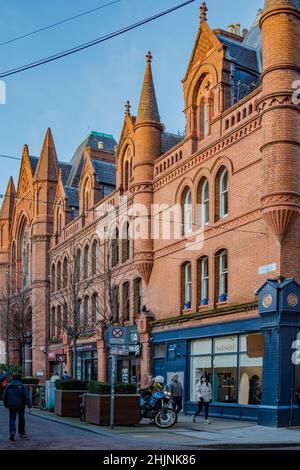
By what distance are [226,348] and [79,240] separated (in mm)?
19059

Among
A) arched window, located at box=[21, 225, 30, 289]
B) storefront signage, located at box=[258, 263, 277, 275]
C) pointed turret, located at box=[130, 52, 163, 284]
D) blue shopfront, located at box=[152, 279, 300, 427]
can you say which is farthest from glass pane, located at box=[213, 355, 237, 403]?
arched window, located at box=[21, 225, 30, 289]

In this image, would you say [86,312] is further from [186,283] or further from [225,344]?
[225,344]

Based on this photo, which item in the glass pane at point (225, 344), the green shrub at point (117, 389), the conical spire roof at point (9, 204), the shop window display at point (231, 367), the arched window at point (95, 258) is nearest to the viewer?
the green shrub at point (117, 389)

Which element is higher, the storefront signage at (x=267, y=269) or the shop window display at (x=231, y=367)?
the storefront signage at (x=267, y=269)

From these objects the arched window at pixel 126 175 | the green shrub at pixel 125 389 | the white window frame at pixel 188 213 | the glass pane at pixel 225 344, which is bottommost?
the green shrub at pixel 125 389

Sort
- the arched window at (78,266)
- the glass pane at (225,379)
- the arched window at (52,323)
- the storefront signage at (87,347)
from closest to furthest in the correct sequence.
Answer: the glass pane at (225,379) → the storefront signage at (87,347) → the arched window at (78,266) → the arched window at (52,323)

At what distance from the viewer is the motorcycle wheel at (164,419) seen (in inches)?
786

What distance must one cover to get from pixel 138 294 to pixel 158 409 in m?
12.7

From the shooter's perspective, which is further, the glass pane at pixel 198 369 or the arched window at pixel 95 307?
the arched window at pixel 95 307

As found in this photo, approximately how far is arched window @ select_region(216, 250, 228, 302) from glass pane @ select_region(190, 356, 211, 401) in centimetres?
251

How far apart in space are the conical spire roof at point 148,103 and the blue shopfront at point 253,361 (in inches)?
399

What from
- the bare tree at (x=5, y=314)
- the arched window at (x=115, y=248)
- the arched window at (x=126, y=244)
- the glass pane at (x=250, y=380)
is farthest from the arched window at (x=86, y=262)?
the glass pane at (x=250, y=380)

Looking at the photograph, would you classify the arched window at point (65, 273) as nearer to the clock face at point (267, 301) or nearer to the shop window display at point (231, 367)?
the shop window display at point (231, 367)

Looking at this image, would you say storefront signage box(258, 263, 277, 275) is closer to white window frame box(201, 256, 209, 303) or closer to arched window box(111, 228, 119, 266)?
white window frame box(201, 256, 209, 303)
